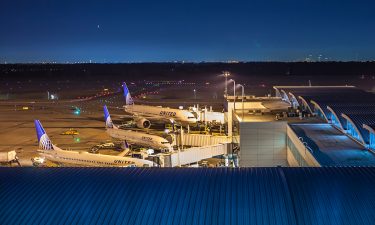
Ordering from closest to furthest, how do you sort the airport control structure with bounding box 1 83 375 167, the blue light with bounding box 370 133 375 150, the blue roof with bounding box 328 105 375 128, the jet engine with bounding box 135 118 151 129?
1. the blue light with bounding box 370 133 375 150
2. the airport control structure with bounding box 1 83 375 167
3. the blue roof with bounding box 328 105 375 128
4. the jet engine with bounding box 135 118 151 129

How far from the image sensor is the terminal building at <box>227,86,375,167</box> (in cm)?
2709

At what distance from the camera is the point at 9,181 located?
17.1 meters

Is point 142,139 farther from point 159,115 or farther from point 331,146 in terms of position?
point 331,146

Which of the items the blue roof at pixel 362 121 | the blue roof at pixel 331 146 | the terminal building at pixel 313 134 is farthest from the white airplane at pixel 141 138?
the blue roof at pixel 362 121

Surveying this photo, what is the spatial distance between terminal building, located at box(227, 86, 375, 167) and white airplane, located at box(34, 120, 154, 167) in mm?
8820

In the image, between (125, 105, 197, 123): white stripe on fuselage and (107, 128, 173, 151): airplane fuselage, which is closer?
(107, 128, 173, 151): airplane fuselage

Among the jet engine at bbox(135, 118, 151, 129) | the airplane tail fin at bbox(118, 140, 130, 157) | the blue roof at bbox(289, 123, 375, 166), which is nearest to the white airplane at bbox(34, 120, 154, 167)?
the airplane tail fin at bbox(118, 140, 130, 157)

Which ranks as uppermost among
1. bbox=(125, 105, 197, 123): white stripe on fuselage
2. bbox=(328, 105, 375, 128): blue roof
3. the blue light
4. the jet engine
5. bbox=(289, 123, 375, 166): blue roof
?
bbox=(328, 105, 375, 128): blue roof

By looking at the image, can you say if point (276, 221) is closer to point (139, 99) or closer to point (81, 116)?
point (81, 116)

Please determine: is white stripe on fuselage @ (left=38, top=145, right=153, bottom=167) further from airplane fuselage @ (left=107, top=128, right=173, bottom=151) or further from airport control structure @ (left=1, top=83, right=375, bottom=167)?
airplane fuselage @ (left=107, top=128, right=173, bottom=151)

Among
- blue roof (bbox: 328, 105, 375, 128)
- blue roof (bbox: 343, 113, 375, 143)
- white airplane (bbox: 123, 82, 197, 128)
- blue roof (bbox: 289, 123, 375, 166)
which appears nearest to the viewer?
blue roof (bbox: 289, 123, 375, 166)

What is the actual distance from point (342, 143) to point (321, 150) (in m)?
2.96

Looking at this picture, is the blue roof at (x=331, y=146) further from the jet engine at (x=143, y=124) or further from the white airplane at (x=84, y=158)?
the jet engine at (x=143, y=124)

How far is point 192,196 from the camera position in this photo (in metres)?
15.5
